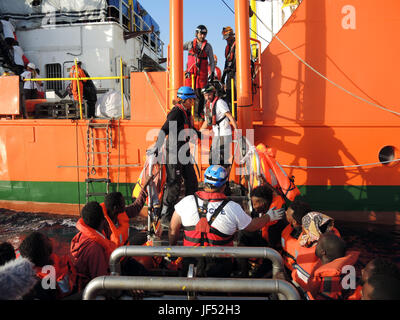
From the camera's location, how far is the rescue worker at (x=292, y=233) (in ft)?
9.80

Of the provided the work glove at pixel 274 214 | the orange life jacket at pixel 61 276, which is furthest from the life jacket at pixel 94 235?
the work glove at pixel 274 214

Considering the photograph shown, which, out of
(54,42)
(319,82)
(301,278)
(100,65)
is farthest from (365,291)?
(54,42)

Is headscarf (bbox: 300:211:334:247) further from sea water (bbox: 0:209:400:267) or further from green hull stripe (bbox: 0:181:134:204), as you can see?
green hull stripe (bbox: 0:181:134:204)

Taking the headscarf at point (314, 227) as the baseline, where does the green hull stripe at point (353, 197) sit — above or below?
below

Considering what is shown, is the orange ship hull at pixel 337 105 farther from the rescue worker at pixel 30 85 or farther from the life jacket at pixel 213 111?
the rescue worker at pixel 30 85

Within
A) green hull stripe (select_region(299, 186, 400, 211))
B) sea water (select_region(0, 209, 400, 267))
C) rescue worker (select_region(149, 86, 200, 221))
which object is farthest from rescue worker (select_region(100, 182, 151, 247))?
green hull stripe (select_region(299, 186, 400, 211))

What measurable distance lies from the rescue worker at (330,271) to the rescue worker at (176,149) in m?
2.16

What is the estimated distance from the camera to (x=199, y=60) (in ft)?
19.7

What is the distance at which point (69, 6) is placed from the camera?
9688 millimetres

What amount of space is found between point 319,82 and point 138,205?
13.8 ft

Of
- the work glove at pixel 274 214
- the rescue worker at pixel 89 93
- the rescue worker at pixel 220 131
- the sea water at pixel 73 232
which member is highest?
the rescue worker at pixel 89 93

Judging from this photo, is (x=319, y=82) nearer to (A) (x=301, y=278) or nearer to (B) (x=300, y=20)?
(B) (x=300, y=20)

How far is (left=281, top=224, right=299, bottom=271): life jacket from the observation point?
115 inches

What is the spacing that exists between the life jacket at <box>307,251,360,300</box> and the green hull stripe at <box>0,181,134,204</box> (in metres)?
4.76
